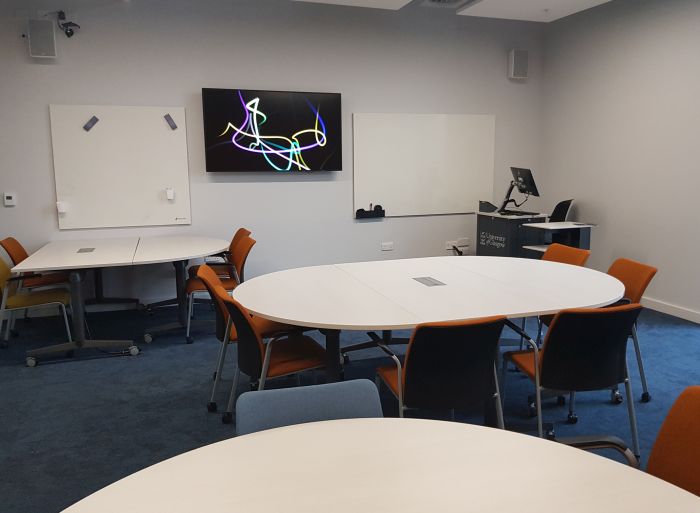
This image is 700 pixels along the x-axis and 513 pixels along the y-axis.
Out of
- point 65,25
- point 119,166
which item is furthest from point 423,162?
point 65,25

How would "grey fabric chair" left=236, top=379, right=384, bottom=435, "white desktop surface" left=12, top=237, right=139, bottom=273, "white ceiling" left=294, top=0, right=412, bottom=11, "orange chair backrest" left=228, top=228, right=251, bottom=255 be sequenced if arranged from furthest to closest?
"white ceiling" left=294, top=0, right=412, bottom=11, "orange chair backrest" left=228, top=228, right=251, bottom=255, "white desktop surface" left=12, top=237, right=139, bottom=273, "grey fabric chair" left=236, top=379, right=384, bottom=435

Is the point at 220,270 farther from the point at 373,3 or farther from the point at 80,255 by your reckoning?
the point at 373,3

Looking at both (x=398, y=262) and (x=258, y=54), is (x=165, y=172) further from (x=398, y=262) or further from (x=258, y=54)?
(x=398, y=262)

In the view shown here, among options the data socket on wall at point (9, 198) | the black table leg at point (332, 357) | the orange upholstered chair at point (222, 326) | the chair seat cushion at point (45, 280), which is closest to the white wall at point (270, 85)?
the data socket on wall at point (9, 198)

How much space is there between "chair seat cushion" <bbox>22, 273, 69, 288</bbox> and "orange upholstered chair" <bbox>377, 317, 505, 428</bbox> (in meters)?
3.76

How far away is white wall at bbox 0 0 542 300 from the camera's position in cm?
512

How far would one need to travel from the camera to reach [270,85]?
568 cm

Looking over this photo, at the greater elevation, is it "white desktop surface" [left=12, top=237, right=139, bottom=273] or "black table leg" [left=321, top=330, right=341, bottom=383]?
"white desktop surface" [left=12, top=237, right=139, bottom=273]

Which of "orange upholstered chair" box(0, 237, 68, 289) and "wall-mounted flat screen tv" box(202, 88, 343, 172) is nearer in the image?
"orange upholstered chair" box(0, 237, 68, 289)

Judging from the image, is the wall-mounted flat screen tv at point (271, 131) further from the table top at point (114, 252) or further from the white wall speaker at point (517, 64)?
the white wall speaker at point (517, 64)

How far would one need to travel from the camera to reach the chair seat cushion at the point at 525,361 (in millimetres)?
2630

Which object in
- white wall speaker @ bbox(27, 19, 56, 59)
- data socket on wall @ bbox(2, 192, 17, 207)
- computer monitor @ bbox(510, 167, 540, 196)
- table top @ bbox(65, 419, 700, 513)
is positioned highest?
white wall speaker @ bbox(27, 19, 56, 59)

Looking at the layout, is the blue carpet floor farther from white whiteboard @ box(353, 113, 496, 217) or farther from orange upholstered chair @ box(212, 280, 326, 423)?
white whiteboard @ box(353, 113, 496, 217)

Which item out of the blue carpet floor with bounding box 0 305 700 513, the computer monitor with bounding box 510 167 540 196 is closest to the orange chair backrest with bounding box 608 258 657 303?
the blue carpet floor with bounding box 0 305 700 513
